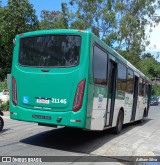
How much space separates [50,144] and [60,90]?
5.94 feet

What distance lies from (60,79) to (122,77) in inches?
173

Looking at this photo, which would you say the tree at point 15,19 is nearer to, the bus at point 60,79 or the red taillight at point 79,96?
the bus at point 60,79

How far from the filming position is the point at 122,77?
13.0m

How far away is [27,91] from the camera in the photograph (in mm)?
9586

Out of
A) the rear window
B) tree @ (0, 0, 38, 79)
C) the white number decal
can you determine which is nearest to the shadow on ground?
the white number decal

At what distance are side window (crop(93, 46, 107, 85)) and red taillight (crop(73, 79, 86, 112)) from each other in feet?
2.34

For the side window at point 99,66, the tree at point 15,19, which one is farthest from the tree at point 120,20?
the side window at point 99,66

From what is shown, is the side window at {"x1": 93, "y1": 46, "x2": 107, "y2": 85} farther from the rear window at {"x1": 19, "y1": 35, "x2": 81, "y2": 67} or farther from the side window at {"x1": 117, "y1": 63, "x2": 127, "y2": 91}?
the side window at {"x1": 117, "y1": 63, "x2": 127, "y2": 91}

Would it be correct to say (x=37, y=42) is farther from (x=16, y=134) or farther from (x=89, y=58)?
(x=16, y=134)

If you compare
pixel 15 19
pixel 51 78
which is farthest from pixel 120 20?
pixel 51 78

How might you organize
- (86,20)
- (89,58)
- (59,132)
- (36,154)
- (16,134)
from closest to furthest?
(36,154) → (89,58) → (16,134) → (59,132) → (86,20)

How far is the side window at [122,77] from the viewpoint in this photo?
1248 cm

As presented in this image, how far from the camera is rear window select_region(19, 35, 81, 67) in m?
9.23

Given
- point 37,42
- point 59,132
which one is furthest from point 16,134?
point 37,42
